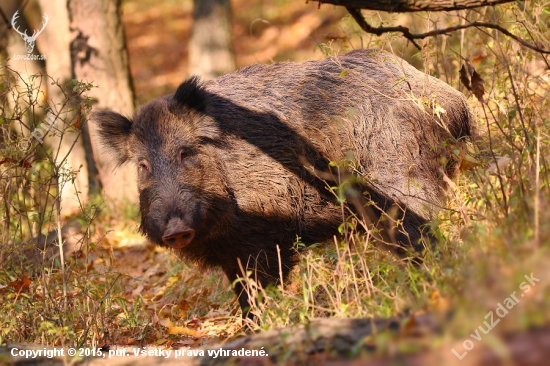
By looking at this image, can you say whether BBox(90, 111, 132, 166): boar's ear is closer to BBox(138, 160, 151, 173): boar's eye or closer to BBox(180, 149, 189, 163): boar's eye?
BBox(138, 160, 151, 173): boar's eye

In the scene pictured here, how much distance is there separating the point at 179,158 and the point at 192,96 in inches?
22.7

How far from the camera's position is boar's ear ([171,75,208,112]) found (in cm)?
573

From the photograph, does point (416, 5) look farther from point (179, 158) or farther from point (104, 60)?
point (104, 60)

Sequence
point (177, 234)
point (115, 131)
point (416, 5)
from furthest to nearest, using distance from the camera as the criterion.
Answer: point (115, 131) → point (177, 234) → point (416, 5)

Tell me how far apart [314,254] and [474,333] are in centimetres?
352

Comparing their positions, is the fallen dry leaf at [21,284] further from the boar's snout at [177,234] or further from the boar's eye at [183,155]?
the boar's eye at [183,155]

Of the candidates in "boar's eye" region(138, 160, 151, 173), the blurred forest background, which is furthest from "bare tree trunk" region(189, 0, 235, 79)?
"boar's eye" region(138, 160, 151, 173)

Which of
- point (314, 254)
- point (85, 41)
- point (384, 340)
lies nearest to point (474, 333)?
point (384, 340)

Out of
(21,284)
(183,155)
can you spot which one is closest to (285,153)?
(183,155)

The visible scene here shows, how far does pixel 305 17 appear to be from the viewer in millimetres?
20688

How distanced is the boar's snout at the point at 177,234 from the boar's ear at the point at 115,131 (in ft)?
4.10

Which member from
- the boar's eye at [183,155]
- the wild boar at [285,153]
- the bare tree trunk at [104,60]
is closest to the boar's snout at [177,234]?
the wild boar at [285,153]

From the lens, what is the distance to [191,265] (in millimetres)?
6660

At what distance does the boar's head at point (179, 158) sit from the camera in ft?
17.9
